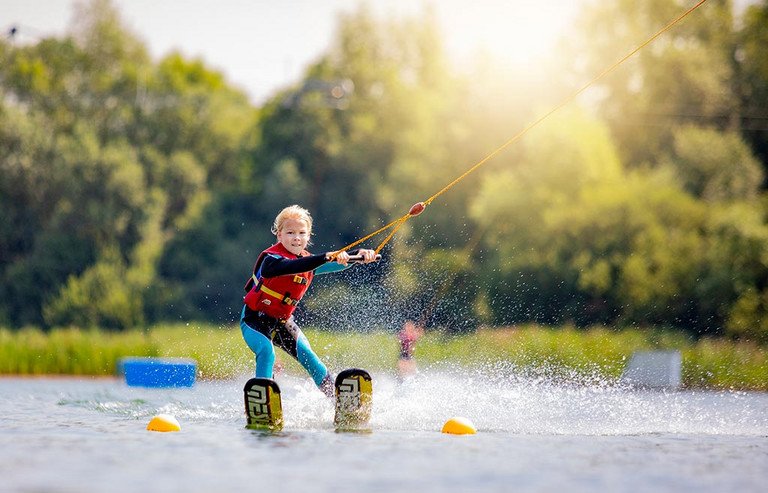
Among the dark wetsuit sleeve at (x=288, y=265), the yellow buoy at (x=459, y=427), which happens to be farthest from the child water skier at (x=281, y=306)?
the yellow buoy at (x=459, y=427)

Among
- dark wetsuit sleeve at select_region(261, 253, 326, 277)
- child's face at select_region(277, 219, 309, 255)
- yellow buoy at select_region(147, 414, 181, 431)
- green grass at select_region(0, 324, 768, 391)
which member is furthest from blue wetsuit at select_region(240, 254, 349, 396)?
green grass at select_region(0, 324, 768, 391)

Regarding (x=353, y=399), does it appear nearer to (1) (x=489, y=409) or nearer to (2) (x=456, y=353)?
(1) (x=489, y=409)

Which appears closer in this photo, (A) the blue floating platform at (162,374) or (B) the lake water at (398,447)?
(B) the lake water at (398,447)

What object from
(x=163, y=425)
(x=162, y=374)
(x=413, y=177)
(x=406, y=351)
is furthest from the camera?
(x=413, y=177)

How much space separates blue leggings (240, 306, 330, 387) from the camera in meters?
7.63

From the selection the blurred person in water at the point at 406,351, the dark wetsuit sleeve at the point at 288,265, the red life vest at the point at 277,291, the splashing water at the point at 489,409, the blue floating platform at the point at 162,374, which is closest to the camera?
the dark wetsuit sleeve at the point at 288,265

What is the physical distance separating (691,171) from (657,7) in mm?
11768

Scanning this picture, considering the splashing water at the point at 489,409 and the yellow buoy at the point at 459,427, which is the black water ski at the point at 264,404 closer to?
the splashing water at the point at 489,409

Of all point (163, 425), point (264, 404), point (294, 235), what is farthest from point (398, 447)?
point (294, 235)

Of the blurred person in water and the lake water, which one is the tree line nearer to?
the blurred person in water

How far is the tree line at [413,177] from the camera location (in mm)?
25594

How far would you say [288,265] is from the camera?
285 inches

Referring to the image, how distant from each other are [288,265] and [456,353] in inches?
405

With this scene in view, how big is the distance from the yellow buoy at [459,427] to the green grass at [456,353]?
7.31 meters
